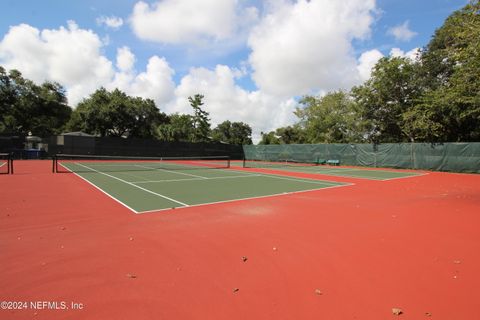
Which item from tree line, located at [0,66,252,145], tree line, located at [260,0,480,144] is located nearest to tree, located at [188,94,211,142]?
tree line, located at [0,66,252,145]

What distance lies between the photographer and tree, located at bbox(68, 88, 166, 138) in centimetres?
4031

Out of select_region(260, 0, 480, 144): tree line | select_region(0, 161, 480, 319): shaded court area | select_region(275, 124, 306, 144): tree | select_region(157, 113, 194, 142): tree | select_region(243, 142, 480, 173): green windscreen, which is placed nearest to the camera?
select_region(0, 161, 480, 319): shaded court area

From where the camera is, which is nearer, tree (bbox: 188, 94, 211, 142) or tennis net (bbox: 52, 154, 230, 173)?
tennis net (bbox: 52, 154, 230, 173)

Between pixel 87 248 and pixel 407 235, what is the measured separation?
17.3 feet

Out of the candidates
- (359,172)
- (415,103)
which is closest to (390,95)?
(415,103)

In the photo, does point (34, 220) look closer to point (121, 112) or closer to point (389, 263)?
point (389, 263)

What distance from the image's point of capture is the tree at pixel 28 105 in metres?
35.4

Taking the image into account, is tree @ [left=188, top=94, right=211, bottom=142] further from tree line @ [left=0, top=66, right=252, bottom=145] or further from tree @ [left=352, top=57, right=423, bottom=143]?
tree @ [left=352, top=57, right=423, bottom=143]

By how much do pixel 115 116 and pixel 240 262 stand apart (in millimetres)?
41533

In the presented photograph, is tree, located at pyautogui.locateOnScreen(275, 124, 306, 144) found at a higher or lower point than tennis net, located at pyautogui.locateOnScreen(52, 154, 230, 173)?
higher

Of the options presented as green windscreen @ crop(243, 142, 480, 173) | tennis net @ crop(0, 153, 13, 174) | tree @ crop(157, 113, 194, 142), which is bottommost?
tennis net @ crop(0, 153, 13, 174)

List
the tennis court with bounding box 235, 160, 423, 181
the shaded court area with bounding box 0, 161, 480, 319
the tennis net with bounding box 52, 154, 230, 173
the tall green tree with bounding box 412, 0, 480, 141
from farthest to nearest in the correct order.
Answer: the tall green tree with bounding box 412, 0, 480, 141 < the tennis net with bounding box 52, 154, 230, 173 < the tennis court with bounding box 235, 160, 423, 181 < the shaded court area with bounding box 0, 161, 480, 319

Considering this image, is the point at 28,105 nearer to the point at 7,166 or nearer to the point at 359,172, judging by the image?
the point at 7,166

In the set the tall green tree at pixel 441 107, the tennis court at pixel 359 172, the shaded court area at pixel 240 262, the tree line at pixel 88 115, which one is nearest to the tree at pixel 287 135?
the tree line at pixel 88 115
